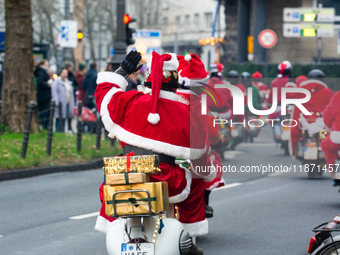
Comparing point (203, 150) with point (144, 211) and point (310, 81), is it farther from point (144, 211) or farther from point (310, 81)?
point (310, 81)

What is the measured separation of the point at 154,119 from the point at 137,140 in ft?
0.66

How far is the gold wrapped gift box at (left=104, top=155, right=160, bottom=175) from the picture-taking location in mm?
4520

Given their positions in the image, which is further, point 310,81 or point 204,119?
point 310,81

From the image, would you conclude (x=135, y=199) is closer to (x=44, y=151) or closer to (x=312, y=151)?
(x=312, y=151)

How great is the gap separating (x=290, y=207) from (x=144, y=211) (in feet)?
17.6

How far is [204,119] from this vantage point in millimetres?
6715

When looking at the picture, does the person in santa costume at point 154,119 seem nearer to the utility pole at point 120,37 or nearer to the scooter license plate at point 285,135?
the scooter license plate at point 285,135

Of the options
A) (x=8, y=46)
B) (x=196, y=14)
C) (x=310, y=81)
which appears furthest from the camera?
(x=196, y=14)

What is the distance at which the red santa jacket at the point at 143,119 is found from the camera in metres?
4.97

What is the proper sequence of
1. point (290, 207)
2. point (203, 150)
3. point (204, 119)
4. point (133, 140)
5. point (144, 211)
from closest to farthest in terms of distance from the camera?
1. point (144, 211)
2. point (133, 140)
3. point (203, 150)
4. point (204, 119)
5. point (290, 207)

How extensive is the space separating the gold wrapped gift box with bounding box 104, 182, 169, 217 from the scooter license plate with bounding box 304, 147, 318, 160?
23.5 ft

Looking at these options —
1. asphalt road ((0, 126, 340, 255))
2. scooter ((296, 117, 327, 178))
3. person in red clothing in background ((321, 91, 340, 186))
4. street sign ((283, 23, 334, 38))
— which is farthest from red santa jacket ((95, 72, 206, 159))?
street sign ((283, 23, 334, 38))

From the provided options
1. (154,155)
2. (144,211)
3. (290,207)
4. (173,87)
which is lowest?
(290,207)

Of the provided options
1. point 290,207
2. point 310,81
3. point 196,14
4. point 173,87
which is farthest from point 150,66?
point 196,14
